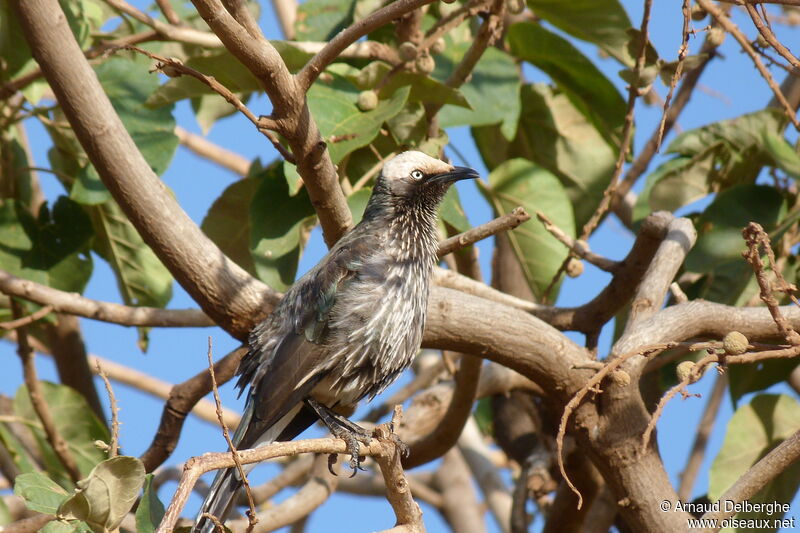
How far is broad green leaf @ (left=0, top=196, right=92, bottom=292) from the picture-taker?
479 centimetres

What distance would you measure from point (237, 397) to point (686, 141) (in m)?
2.25

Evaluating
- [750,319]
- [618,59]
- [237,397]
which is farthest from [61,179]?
[750,319]

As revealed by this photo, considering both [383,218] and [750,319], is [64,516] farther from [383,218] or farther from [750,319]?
[750,319]

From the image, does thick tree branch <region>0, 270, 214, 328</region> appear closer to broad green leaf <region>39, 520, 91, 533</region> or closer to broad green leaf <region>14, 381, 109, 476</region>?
broad green leaf <region>14, 381, 109, 476</region>

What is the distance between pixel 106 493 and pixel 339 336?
1478mm

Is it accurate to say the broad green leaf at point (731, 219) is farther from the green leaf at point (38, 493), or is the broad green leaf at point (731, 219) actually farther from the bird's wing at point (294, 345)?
the green leaf at point (38, 493)

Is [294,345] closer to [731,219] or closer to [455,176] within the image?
[455,176]

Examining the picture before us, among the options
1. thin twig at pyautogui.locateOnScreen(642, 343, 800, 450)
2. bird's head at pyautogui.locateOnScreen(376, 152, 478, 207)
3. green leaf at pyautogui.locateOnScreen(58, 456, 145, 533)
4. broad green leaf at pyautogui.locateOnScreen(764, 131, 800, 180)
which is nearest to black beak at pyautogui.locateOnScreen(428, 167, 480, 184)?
bird's head at pyautogui.locateOnScreen(376, 152, 478, 207)

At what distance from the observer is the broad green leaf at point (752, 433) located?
4082mm

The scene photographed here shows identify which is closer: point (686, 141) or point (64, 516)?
point (64, 516)

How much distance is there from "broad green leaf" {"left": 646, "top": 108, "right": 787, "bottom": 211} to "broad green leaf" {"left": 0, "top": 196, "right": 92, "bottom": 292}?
8.89 ft

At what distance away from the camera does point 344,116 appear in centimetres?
402

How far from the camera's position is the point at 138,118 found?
446cm

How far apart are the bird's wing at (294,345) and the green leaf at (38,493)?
1.13 meters
